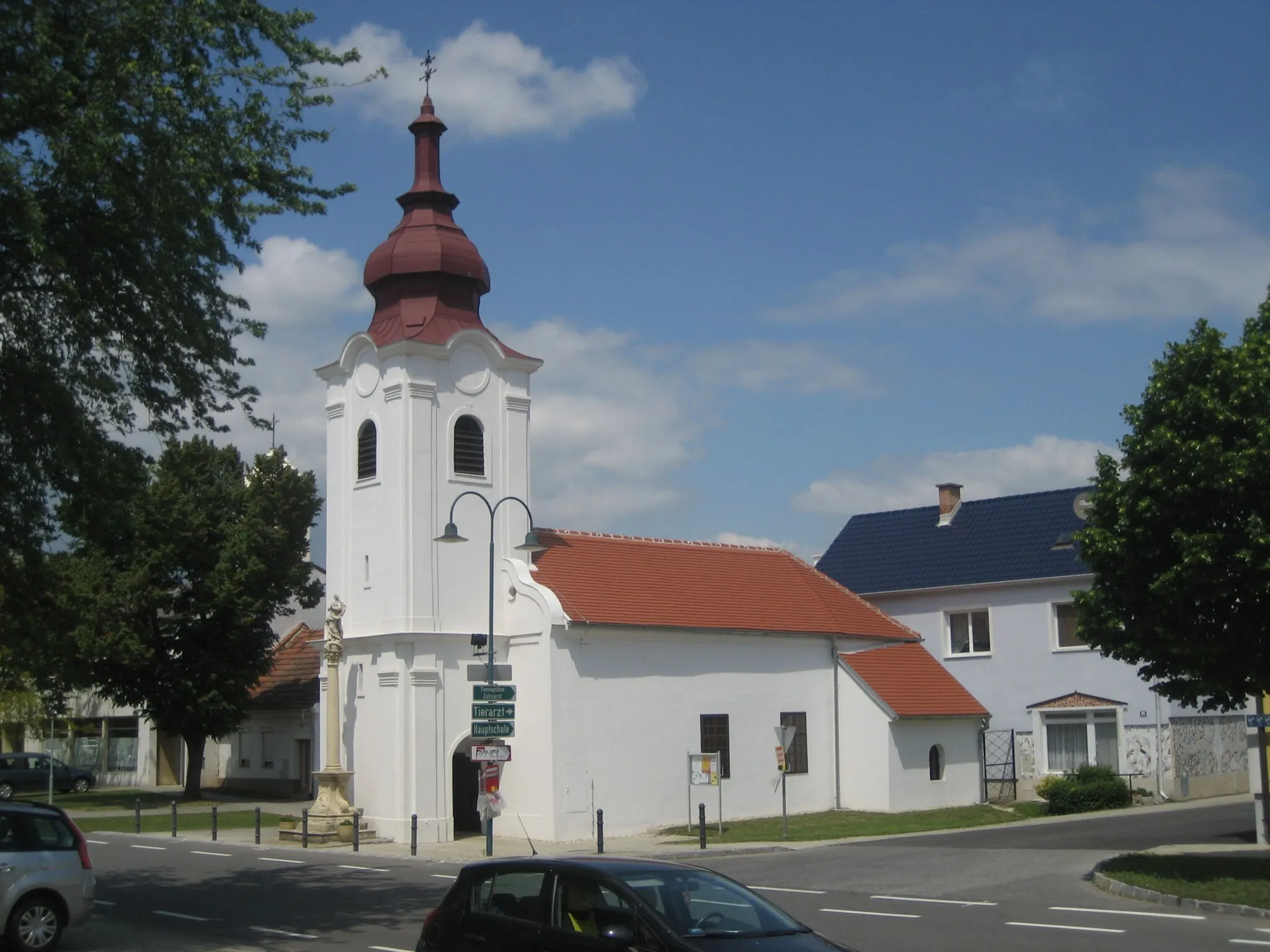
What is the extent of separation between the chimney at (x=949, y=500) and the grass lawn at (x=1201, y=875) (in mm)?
26921

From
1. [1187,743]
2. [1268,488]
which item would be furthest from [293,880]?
[1187,743]

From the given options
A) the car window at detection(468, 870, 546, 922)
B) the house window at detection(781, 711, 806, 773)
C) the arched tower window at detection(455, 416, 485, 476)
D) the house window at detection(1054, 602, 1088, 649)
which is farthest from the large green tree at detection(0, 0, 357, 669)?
the house window at detection(1054, 602, 1088, 649)

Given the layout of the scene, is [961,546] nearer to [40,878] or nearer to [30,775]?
[30,775]

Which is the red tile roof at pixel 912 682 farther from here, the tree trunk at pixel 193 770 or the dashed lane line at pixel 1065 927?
the tree trunk at pixel 193 770

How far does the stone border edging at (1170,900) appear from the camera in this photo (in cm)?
1717

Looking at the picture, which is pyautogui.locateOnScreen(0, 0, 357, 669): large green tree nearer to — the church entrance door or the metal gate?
the church entrance door

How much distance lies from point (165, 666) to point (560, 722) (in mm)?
16374

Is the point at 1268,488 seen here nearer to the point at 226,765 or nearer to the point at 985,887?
the point at 985,887

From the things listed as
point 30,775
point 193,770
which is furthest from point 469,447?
point 30,775

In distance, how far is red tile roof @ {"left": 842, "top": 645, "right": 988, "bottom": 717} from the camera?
3788 centimetres

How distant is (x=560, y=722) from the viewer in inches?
1261

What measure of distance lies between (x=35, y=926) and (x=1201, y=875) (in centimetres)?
1562

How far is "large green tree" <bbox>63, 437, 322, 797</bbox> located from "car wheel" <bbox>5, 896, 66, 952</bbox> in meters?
26.4

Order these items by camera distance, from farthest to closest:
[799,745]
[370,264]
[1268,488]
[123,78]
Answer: [799,745] → [370,264] → [1268,488] → [123,78]
